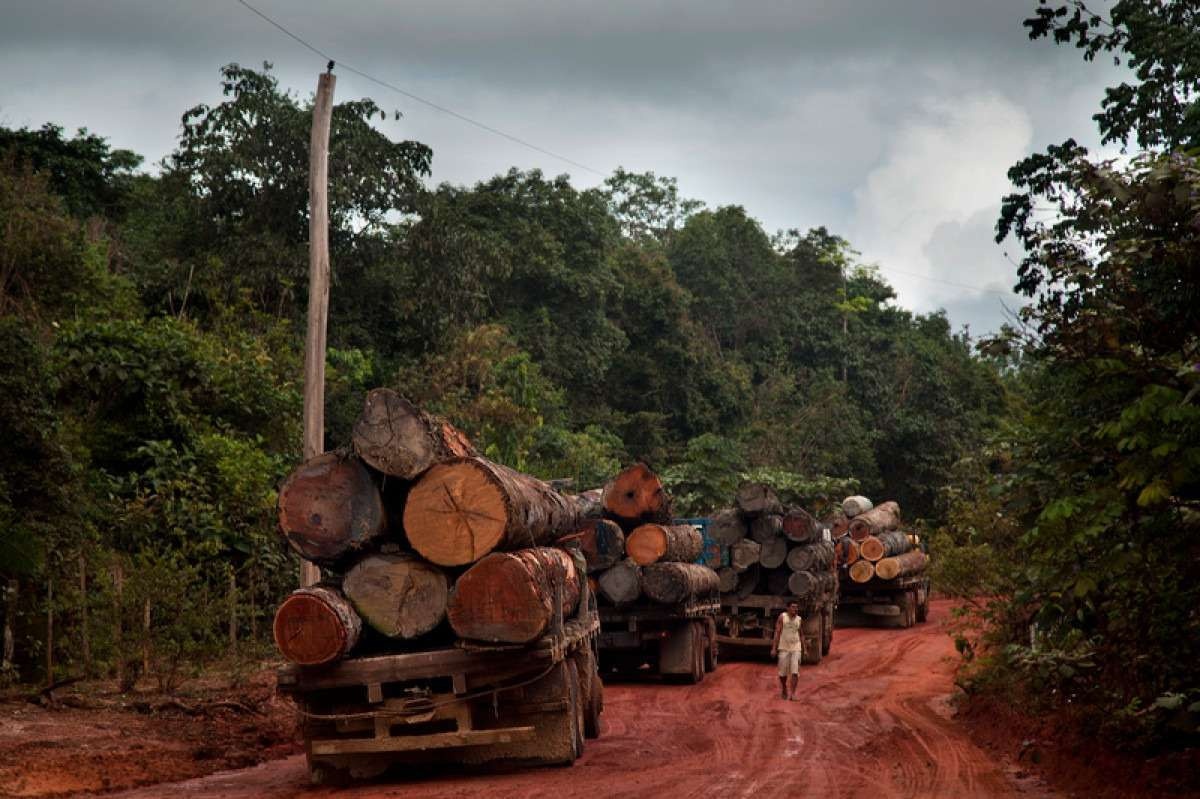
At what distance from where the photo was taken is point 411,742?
10.5 meters

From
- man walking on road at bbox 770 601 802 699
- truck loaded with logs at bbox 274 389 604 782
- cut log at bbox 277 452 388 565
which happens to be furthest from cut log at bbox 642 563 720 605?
cut log at bbox 277 452 388 565

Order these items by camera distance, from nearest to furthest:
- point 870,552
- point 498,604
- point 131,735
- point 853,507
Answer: point 498,604
point 131,735
point 870,552
point 853,507

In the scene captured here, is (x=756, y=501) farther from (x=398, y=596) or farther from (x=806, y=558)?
(x=398, y=596)

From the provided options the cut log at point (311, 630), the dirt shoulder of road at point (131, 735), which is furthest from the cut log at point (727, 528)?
the cut log at point (311, 630)

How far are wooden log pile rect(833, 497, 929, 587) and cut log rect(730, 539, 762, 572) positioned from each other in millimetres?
7585

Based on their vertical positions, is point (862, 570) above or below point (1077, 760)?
above

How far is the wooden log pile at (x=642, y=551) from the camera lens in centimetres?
1847

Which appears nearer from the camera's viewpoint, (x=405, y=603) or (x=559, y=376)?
(x=405, y=603)

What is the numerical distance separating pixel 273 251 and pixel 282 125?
3.10 metres

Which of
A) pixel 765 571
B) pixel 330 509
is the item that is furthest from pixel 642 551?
pixel 330 509

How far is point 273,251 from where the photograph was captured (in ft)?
104

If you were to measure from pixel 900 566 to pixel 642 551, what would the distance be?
13.2 metres

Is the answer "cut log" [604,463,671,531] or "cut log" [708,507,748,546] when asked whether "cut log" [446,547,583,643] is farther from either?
"cut log" [708,507,748,546]

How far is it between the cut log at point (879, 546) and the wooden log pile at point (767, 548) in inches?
275
